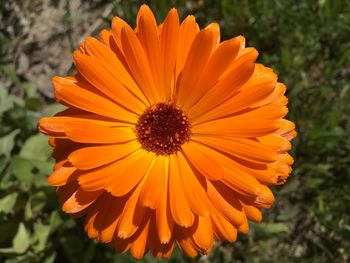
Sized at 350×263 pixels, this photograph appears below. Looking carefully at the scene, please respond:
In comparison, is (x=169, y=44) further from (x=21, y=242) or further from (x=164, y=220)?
(x=21, y=242)

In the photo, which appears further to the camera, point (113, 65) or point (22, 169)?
point (22, 169)

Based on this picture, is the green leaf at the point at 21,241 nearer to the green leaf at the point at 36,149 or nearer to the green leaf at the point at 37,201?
the green leaf at the point at 37,201

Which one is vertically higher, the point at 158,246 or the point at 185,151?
the point at 185,151

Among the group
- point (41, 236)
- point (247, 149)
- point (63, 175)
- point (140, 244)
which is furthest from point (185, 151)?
point (41, 236)

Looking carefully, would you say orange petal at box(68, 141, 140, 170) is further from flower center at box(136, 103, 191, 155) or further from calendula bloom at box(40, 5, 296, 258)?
flower center at box(136, 103, 191, 155)

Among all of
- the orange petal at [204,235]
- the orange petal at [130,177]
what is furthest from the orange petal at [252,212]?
the orange petal at [130,177]

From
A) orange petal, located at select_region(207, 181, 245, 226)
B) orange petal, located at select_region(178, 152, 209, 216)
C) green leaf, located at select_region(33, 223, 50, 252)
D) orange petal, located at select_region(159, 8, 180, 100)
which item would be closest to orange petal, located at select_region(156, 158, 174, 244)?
orange petal, located at select_region(178, 152, 209, 216)
